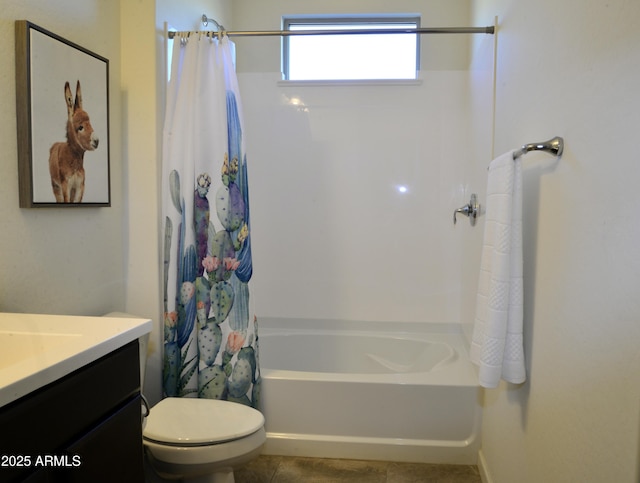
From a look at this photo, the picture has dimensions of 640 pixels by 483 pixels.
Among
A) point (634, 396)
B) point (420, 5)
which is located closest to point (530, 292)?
point (634, 396)

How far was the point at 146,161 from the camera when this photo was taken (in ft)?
6.54

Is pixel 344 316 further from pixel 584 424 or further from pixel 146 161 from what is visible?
pixel 584 424

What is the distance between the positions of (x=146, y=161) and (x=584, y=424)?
1.81 meters

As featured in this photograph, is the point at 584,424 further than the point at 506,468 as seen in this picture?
No

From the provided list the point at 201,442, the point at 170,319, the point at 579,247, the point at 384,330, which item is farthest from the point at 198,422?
the point at 384,330

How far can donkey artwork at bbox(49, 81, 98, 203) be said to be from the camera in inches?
60.9

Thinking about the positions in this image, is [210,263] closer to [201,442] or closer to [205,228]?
[205,228]

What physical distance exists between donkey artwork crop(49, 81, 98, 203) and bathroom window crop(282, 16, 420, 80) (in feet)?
4.96

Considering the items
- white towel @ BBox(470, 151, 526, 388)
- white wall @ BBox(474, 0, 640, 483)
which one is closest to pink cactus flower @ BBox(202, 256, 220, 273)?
white towel @ BBox(470, 151, 526, 388)

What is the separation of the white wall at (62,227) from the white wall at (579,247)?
1549 mm

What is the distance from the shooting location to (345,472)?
2.07 meters

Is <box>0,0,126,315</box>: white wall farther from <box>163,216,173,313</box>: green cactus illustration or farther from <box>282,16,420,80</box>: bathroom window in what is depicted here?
<box>282,16,420,80</box>: bathroom window

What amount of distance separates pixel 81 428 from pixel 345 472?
1438 mm

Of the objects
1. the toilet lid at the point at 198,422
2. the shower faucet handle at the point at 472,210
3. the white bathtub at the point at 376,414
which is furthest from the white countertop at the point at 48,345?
the shower faucet handle at the point at 472,210
